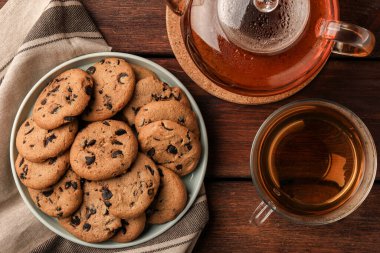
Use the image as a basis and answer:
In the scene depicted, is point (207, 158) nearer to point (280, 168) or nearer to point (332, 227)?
point (280, 168)

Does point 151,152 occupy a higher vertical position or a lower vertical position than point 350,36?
lower

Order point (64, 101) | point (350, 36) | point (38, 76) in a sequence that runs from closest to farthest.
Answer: point (350, 36) < point (64, 101) < point (38, 76)

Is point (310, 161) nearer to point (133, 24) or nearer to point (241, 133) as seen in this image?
point (241, 133)

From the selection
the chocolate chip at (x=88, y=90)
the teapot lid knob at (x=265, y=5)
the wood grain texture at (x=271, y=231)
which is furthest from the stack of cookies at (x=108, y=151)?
the teapot lid knob at (x=265, y=5)

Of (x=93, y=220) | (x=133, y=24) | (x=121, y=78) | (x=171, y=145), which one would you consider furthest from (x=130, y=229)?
(x=133, y=24)

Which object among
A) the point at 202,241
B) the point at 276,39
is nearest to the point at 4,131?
the point at 202,241

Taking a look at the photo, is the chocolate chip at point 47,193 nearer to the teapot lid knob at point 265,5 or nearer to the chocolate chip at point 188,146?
the chocolate chip at point 188,146

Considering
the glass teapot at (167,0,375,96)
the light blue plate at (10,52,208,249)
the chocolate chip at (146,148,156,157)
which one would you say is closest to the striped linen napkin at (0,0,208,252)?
the light blue plate at (10,52,208,249)
